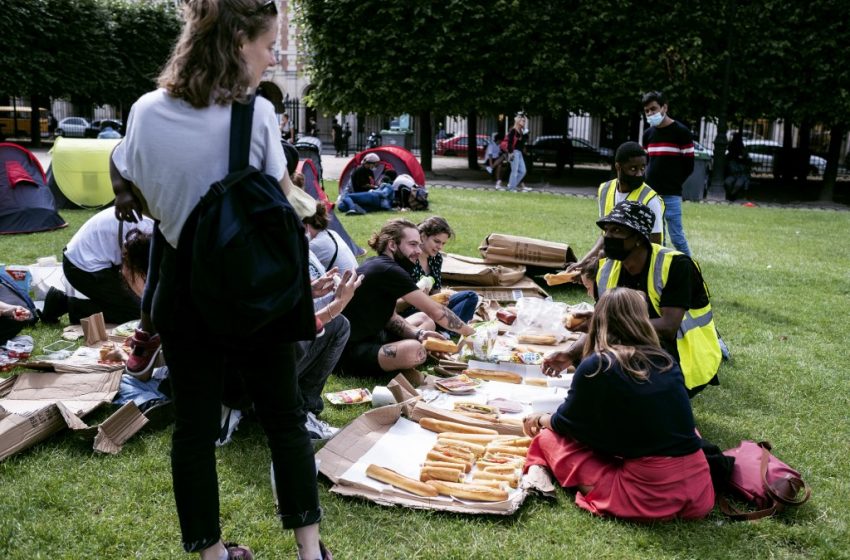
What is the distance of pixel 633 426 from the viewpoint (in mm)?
3250

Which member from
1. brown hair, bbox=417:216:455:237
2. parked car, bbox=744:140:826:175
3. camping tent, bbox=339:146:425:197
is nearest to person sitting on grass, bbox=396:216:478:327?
brown hair, bbox=417:216:455:237

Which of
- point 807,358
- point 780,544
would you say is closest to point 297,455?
point 780,544

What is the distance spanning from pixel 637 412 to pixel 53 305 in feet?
15.8

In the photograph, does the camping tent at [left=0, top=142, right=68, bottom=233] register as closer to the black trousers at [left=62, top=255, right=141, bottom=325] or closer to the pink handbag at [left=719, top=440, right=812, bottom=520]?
the black trousers at [left=62, top=255, right=141, bottom=325]

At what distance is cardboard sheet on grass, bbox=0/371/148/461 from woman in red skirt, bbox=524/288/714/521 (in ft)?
7.36

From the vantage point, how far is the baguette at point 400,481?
11.1ft

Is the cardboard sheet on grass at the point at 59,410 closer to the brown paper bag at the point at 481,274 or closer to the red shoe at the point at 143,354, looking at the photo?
the red shoe at the point at 143,354

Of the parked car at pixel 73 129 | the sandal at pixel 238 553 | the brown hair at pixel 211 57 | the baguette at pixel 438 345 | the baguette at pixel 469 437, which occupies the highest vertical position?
the parked car at pixel 73 129

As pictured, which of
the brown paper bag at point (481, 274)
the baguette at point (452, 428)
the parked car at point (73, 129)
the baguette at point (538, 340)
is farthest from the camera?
the parked car at point (73, 129)

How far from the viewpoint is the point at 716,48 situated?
19266 mm

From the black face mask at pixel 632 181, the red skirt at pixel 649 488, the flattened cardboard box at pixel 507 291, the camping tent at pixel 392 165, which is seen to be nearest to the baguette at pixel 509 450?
the red skirt at pixel 649 488

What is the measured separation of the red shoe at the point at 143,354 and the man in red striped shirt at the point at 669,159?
5.31m

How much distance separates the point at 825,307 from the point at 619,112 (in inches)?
563

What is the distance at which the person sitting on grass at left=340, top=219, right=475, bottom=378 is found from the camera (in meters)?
4.88
